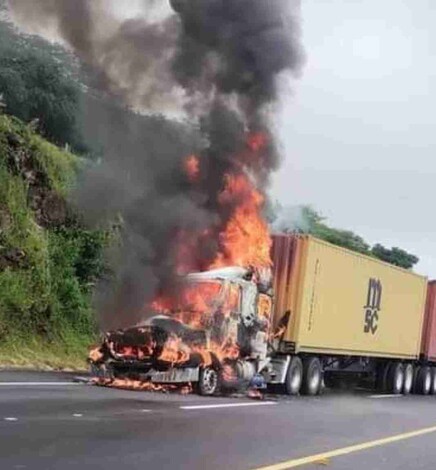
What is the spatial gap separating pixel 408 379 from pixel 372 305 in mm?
4973

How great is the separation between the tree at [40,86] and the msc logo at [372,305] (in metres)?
9.42

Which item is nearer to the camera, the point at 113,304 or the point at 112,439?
the point at 112,439

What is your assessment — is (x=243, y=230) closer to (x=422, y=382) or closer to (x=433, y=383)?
(x=422, y=382)

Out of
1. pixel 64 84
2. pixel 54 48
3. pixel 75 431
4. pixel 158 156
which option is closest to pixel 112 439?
pixel 75 431

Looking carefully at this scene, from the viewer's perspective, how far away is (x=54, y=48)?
2556 cm

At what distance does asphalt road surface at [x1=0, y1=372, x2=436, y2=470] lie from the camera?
905 centimetres

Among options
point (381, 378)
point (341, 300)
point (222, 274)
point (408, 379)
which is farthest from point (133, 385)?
point (408, 379)

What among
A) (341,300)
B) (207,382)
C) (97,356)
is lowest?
(207,382)

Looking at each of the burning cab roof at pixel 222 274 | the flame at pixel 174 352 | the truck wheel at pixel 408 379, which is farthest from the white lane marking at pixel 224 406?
the truck wheel at pixel 408 379

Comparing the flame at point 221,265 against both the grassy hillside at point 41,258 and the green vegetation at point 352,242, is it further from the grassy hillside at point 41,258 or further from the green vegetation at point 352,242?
the green vegetation at point 352,242

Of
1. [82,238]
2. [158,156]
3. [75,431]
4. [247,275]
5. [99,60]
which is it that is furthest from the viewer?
[82,238]

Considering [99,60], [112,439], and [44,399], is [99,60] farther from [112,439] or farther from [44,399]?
[112,439]

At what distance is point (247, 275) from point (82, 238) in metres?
9.72

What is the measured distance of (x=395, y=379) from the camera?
2703 centimetres
